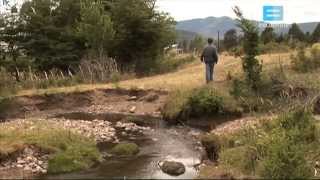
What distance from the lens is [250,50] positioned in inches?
1131

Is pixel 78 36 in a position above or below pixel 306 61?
above

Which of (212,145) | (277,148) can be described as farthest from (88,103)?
(277,148)

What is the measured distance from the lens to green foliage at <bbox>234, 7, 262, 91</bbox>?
2864 cm

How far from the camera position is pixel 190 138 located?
2423 centimetres

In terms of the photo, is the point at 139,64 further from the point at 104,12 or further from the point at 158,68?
the point at 104,12

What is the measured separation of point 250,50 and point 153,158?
32.5 ft

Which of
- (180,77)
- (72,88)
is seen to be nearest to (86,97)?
(72,88)

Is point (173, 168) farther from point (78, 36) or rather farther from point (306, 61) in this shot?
point (78, 36)

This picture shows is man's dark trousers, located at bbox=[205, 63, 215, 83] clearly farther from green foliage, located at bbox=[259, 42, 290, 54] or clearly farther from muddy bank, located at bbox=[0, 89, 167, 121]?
green foliage, located at bbox=[259, 42, 290, 54]

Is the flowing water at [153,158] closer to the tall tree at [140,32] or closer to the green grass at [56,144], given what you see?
the green grass at [56,144]

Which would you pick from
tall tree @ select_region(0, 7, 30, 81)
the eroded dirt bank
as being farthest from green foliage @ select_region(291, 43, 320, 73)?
tall tree @ select_region(0, 7, 30, 81)

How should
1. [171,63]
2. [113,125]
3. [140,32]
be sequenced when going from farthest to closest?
[171,63] → [140,32] → [113,125]

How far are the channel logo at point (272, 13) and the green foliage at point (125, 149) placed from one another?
1661 cm

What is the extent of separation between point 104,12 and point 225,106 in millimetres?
17570
